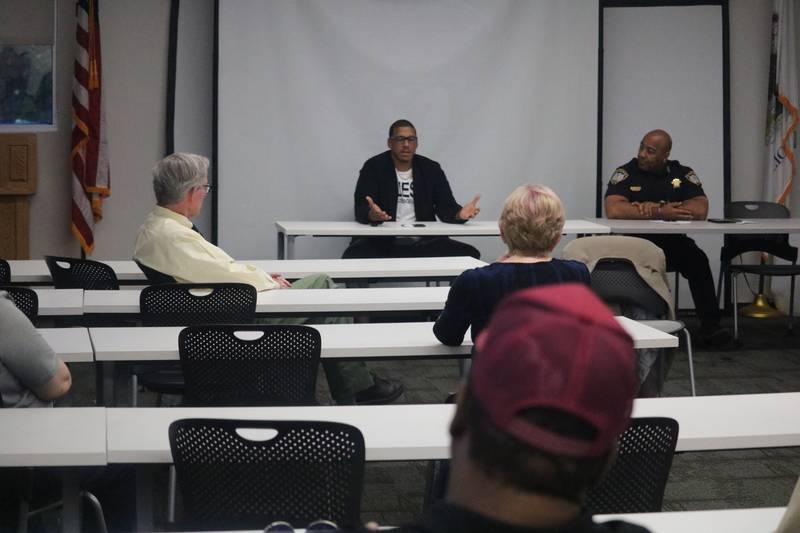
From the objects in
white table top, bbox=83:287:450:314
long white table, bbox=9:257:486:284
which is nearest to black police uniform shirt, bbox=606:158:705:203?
long white table, bbox=9:257:486:284

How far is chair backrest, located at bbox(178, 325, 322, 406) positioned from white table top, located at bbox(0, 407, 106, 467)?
0.62 m

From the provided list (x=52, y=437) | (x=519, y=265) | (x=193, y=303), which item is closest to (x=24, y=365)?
(x=52, y=437)

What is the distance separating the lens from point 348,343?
3.54 meters

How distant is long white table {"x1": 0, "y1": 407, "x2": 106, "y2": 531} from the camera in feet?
7.55

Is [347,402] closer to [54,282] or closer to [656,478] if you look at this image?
[54,282]

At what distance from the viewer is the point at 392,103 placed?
826 cm

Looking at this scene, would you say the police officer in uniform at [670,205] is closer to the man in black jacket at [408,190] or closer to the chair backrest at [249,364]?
the man in black jacket at [408,190]

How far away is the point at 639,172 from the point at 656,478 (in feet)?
17.7

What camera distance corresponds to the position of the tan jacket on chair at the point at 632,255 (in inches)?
204

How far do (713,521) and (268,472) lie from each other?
2.84 feet

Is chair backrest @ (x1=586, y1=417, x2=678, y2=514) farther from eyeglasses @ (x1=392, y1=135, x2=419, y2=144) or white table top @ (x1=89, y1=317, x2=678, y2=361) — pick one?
eyeglasses @ (x1=392, y1=135, x2=419, y2=144)

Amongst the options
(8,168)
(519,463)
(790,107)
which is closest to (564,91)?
(790,107)

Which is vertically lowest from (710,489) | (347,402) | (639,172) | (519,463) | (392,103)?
(710,489)

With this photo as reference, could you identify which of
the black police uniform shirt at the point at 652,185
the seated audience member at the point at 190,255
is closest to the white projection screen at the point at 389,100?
the black police uniform shirt at the point at 652,185
